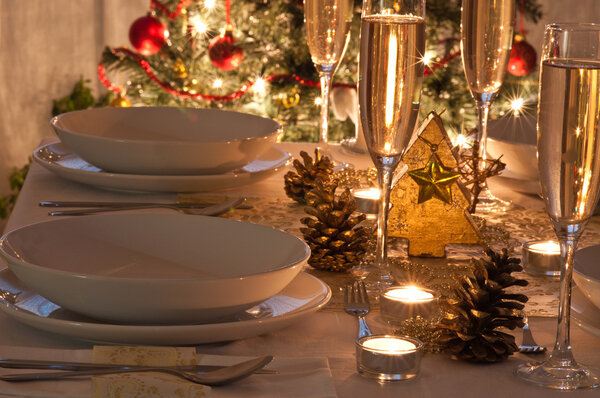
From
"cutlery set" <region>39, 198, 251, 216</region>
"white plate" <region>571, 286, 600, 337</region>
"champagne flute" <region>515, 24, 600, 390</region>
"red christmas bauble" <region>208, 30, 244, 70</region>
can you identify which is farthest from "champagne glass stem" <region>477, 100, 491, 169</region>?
"red christmas bauble" <region>208, 30, 244, 70</region>

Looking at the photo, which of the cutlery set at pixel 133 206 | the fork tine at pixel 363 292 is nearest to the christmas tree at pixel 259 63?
the cutlery set at pixel 133 206

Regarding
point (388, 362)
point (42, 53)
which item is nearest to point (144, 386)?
point (388, 362)

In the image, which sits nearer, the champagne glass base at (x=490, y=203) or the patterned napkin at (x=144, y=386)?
the patterned napkin at (x=144, y=386)

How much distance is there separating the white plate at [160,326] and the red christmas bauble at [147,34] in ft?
7.63

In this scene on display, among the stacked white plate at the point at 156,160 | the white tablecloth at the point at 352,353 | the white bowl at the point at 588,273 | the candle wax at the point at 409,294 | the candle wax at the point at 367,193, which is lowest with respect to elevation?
the white tablecloth at the point at 352,353

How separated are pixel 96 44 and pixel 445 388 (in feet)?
11.9

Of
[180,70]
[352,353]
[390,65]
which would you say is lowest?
[352,353]

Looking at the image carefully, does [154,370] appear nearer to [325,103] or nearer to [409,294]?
[409,294]

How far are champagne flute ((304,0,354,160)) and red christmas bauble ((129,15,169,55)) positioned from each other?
1776mm

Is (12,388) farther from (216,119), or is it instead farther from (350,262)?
(216,119)

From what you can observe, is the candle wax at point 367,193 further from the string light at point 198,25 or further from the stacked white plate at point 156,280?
the string light at point 198,25

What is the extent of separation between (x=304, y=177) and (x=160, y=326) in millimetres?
591

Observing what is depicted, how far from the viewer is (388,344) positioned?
2.29ft

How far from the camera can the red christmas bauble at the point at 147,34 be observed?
302 cm
